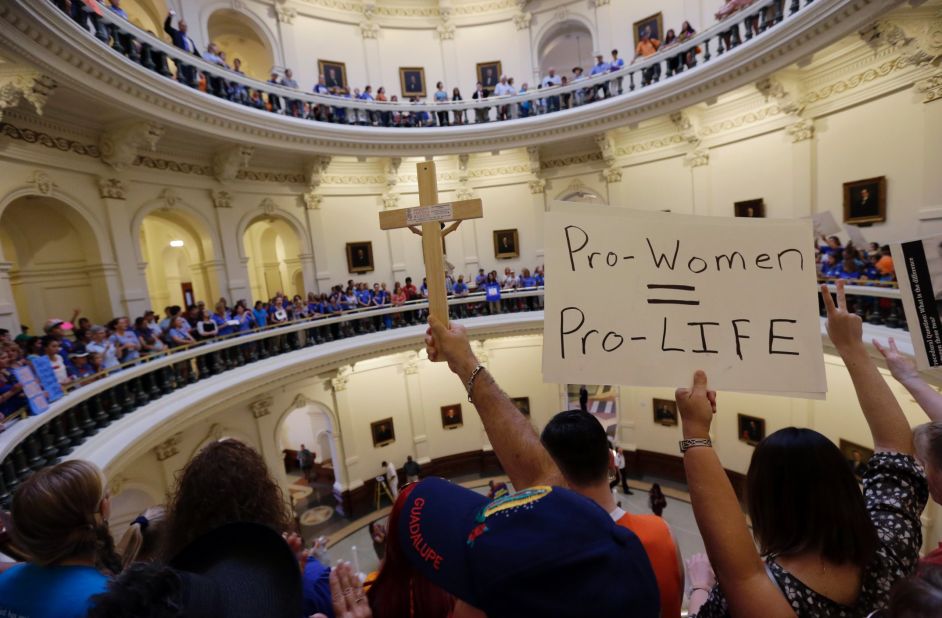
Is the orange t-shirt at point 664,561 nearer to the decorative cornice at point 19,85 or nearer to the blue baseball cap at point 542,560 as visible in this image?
the blue baseball cap at point 542,560

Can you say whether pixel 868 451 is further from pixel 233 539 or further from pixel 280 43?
pixel 280 43

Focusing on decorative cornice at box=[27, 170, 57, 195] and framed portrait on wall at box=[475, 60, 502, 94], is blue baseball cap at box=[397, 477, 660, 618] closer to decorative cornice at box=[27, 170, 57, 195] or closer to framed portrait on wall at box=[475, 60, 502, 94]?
decorative cornice at box=[27, 170, 57, 195]

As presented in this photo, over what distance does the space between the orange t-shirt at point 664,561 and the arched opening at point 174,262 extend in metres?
11.7

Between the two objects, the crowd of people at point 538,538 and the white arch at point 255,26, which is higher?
the white arch at point 255,26

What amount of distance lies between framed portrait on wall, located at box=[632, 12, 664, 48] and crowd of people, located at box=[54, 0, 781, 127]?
36 millimetres

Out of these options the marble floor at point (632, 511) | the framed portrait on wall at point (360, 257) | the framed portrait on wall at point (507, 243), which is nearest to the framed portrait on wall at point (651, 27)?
the framed portrait on wall at point (507, 243)

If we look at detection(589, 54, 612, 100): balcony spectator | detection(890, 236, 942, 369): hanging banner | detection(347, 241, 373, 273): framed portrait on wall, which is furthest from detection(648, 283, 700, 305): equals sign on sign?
detection(347, 241, 373, 273): framed portrait on wall

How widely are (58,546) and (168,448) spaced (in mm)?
8197

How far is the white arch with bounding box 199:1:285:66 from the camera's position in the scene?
1155cm

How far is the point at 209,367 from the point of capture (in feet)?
27.9

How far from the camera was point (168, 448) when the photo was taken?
27.3 feet

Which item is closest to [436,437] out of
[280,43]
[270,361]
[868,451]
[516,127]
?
[270,361]

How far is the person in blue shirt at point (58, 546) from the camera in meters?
1.40

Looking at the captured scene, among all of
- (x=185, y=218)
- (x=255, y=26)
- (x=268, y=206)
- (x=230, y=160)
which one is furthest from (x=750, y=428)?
(x=255, y=26)
